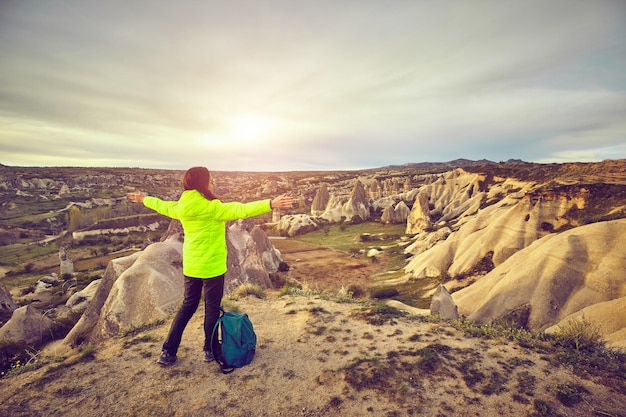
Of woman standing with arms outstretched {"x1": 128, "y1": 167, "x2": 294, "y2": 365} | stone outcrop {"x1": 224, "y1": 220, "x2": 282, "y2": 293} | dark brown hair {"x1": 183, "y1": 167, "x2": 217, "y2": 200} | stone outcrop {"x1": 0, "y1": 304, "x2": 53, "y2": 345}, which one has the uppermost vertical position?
dark brown hair {"x1": 183, "y1": 167, "x2": 217, "y2": 200}

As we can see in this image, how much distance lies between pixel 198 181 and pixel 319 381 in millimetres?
3772

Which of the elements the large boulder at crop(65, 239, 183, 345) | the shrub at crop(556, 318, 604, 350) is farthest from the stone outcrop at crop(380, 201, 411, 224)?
the shrub at crop(556, 318, 604, 350)

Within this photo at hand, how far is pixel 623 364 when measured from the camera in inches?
207

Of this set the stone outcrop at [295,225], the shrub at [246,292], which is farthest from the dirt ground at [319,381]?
the stone outcrop at [295,225]

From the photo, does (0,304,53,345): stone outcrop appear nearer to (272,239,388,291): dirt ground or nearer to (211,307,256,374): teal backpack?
(211,307,256,374): teal backpack

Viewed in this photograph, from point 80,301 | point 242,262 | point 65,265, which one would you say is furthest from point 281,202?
point 65,265

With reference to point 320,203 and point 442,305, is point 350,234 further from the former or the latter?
point 442,305

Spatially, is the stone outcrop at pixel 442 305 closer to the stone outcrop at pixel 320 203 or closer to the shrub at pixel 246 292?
the shrub at pixel 246 292

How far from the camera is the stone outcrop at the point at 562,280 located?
15.2 meters

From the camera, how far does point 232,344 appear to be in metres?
5.26

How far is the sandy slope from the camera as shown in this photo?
4.29 meters

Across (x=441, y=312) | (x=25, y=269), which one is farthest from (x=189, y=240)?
(x=25, y=269)

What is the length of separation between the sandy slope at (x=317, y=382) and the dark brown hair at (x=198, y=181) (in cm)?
301

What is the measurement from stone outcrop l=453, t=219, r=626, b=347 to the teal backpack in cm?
1504
